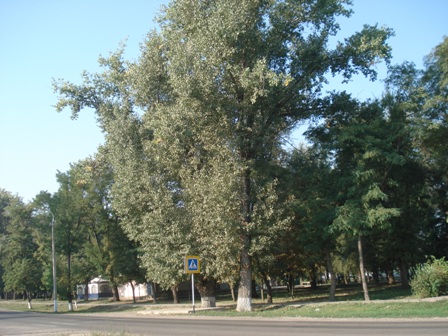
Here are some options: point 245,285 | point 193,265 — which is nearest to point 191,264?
point 193,265

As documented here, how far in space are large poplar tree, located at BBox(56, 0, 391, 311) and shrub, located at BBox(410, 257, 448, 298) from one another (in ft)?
29.5

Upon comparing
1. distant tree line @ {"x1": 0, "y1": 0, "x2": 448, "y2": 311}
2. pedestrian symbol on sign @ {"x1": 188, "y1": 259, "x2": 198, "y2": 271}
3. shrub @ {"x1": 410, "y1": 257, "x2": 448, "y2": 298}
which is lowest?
shrub @ {"x1": 410, "y1": 257, "x2": 448, "y2": 298}

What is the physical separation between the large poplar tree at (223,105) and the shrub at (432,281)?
8995mm

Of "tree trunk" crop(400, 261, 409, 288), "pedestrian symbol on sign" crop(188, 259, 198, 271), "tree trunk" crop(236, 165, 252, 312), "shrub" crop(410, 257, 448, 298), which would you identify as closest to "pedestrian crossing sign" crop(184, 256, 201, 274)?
"pedestrian symbol on sign" crop(188, 259, 198, 271)

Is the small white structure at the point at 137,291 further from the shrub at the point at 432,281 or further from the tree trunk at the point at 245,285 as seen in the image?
the shrub at the point at 432,281

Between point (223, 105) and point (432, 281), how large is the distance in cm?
1480

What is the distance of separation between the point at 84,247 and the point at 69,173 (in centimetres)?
875

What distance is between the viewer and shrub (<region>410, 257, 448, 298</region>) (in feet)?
80.6

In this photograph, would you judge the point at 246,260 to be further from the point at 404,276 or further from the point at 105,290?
the point at 105,290

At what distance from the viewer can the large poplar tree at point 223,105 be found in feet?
81.0

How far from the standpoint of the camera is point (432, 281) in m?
24.7

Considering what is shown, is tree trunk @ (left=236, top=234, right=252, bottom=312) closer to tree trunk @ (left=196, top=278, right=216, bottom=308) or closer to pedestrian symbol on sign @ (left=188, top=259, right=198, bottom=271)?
pedestrian symbol on sign @ (left=188, top=259, right=198, bottom=271)

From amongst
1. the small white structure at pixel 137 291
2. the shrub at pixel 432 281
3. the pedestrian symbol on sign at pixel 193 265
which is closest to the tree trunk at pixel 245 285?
the pedestrian symbol on sign at pixel 193 265

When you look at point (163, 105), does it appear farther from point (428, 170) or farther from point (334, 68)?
point (428, 170)
